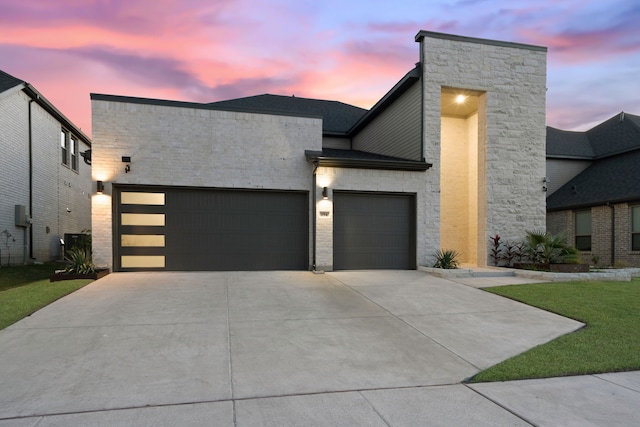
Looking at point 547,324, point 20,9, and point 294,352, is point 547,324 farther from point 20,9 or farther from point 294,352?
point 20,9

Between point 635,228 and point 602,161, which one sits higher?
point 602,161

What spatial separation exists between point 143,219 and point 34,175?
7.79 m

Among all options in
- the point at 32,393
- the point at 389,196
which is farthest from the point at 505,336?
the point at 389,196

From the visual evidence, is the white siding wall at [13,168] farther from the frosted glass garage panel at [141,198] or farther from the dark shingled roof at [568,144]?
the dark shingled roof at [568,144]

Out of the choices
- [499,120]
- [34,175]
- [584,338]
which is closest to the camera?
[584,338]

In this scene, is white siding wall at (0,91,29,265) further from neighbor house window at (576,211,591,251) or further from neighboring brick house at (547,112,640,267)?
neighbor house window at (576,211,591,251)

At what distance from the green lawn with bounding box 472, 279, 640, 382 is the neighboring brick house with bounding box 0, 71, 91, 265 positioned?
15.7 m

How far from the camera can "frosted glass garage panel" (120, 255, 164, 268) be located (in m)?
10.3

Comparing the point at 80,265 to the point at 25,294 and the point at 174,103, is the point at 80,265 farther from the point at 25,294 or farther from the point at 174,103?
the point at 174,103

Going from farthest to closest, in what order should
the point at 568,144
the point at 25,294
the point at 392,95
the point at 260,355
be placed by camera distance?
the point at 568,144
the point at 392,95
the point at 25,294
the point at 260,355

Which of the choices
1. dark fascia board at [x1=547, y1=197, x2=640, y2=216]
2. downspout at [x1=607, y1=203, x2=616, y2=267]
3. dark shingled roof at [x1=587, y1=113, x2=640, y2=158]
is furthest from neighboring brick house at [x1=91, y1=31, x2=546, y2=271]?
dark shingled roof at [x1=587, y1=113, x2=640, y2=158]

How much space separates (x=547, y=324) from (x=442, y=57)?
922 cm

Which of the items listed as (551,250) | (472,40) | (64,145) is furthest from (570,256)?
(64,145)

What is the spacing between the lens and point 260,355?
173 inches
